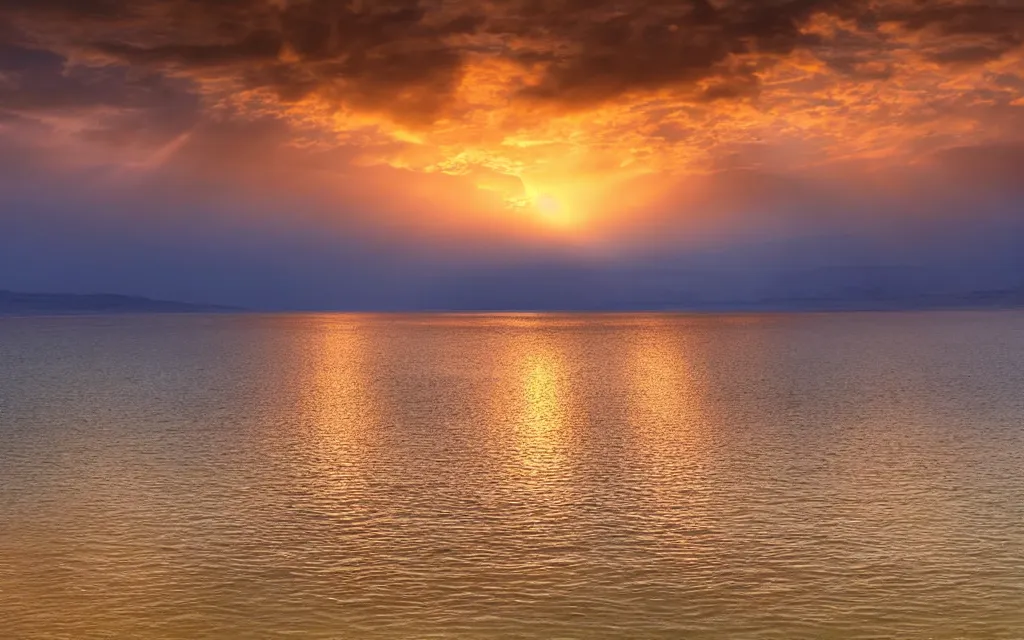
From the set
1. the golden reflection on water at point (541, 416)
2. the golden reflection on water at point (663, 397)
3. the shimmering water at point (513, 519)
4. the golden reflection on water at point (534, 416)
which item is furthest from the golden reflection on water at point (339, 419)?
the golden reflection on water at point (663, 397)

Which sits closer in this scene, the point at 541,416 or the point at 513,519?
the point at 513,519

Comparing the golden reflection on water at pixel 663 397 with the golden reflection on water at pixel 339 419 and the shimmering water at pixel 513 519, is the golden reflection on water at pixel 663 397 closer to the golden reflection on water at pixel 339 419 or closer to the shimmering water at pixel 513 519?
the shimmering water at pixel 513 519

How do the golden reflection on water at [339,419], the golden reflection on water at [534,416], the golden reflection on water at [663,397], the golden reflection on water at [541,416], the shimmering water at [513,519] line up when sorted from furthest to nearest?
the golden reflection on water at [663,397] → the golden reflection on water at [541,416] → the golden reflection on water at [534,416] → the golden reflection on water at [339,419] → the shimmering water at [513,519]

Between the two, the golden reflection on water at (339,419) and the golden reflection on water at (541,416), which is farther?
the golden reflection on water at (541,416)

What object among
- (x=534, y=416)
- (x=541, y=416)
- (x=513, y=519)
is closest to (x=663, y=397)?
(x=541, y=416)

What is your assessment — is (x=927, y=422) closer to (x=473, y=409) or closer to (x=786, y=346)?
(x=473, y=409)

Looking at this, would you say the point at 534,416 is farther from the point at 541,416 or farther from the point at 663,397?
the point at 663,397

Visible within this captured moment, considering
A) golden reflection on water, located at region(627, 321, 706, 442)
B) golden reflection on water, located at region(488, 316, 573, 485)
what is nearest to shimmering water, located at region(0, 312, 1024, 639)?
golden reflection on water, located at region(488, 316, 573, 485)

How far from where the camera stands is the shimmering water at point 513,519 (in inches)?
776

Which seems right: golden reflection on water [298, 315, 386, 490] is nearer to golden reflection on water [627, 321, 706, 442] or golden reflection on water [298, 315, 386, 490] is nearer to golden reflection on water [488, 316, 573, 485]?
golden reflection on water [488, 316, 573, 485]

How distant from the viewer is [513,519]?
2783cm

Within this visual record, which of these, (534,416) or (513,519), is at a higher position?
(534,416)

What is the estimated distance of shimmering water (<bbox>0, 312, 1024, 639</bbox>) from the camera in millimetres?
19703

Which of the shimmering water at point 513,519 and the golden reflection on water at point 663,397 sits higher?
the golden reflection on water at point 663,397
